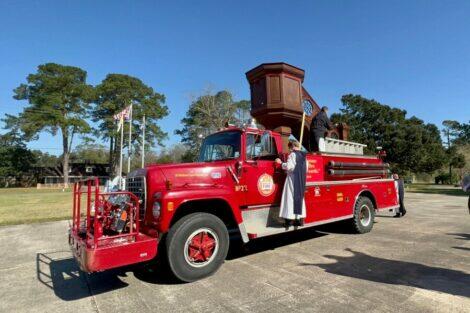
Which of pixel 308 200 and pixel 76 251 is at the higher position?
pixel 308 200

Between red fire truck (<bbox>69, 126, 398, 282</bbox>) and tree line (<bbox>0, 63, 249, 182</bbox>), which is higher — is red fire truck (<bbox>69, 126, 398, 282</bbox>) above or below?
below

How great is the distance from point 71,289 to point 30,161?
64.0 meters

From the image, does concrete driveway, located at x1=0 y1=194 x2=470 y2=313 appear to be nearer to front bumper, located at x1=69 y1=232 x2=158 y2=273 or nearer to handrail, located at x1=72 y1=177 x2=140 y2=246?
front bumper, located at x1=69 y1=232 x2=158 y2=273

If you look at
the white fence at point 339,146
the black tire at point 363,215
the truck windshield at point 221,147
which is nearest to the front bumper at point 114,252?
the truck windshield at point 221,147

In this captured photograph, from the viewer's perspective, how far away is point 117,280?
17.5ft

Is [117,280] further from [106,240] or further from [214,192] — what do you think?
[214,192]

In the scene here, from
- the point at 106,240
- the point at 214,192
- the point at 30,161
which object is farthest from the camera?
the point at 30,161

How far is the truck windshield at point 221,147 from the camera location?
6.25 meters

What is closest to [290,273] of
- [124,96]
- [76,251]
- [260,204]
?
[260,204]

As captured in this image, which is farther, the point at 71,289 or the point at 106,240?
the point at 71,289

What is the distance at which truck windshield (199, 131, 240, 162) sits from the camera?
6.25 metres

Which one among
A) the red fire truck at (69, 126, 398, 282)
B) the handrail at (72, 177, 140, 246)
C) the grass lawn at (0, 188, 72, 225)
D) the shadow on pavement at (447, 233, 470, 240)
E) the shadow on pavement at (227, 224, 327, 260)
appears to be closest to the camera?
the handrail at (72, 177, 140, 246)

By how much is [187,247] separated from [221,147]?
7.23 ft

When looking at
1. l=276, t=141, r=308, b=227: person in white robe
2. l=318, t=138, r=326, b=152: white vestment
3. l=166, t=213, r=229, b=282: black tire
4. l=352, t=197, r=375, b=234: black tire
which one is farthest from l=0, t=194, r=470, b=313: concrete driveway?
l=318, t=138, r=326, b=152: white vestment
